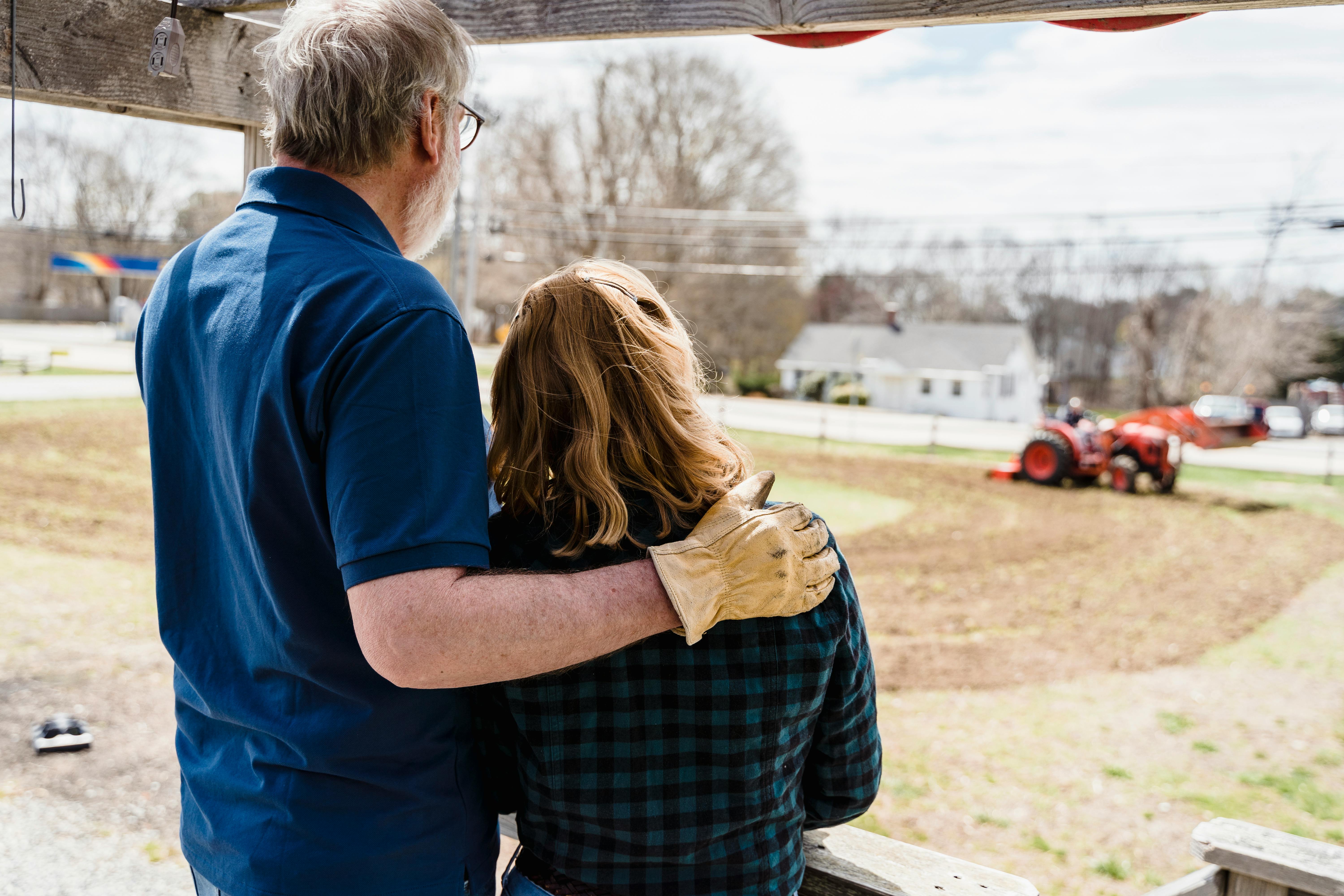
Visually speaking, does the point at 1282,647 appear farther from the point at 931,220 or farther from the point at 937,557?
the point at 931,220

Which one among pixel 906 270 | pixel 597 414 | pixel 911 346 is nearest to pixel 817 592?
pixel 597 414

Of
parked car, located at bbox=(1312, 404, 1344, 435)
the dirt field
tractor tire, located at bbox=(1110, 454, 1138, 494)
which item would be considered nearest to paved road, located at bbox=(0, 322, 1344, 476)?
parked car, located at bbox=(1312, 404, 1344, 435)

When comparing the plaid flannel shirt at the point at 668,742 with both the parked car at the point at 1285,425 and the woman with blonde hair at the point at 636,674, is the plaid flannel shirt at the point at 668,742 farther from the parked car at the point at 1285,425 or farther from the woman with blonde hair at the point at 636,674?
the parked car at the point at 1285,425

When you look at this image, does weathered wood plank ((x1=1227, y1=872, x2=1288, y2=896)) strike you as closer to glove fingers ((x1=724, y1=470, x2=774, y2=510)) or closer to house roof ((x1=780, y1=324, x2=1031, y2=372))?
glove fingers ((x1=724, y1=470, x2=774, y2=510))

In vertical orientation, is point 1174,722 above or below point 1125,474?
above

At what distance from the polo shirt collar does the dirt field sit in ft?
10.3

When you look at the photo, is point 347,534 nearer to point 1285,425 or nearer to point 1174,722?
point 1174,722

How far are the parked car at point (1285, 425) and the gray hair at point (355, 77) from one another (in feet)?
141

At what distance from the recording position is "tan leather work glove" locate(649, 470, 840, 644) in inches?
47.5

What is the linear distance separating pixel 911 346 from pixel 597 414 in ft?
167

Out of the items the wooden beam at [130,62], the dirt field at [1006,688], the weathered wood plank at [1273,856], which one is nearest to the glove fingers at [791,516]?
the weathered wood plank at [1273,856]

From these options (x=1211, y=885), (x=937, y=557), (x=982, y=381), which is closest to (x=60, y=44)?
(x=1211, y=885)

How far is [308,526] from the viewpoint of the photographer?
118 centimetres

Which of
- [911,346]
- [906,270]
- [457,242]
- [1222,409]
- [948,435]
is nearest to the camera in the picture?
[948,435]
